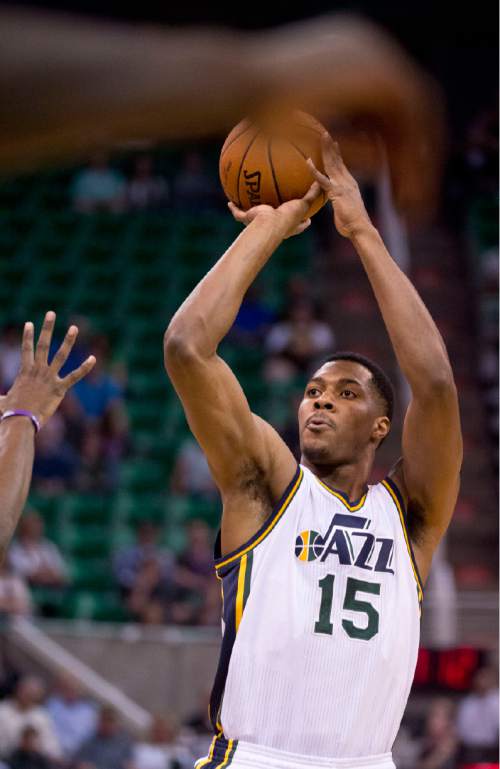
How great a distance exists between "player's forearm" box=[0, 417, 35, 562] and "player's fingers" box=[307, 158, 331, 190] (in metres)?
1.46

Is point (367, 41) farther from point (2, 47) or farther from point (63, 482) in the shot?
point (63, 482)

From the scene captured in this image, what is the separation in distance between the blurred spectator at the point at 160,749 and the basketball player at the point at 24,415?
6.20 meters

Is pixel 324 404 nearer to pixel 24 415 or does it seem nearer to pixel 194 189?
pixel 24 415

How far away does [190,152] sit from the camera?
17984mm

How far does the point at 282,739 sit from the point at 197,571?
7.62 meters

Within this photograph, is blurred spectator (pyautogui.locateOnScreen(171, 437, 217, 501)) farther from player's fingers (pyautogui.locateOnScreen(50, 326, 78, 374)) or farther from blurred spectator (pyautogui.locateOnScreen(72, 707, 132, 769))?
player's fingers (pyautogui.locateOnScreen(50, 326, 78, 374))

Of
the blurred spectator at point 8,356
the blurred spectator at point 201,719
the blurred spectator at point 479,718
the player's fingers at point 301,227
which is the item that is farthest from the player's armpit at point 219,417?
the blurred spectator at point 8,356

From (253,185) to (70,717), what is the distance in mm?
6750

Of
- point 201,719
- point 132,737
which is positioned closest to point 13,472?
point 201,719

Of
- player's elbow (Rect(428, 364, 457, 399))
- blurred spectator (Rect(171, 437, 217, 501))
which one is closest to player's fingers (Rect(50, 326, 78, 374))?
player's elbow (Rect(428, 364, 457, 399))

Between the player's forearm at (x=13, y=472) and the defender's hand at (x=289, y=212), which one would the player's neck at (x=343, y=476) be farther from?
the player's forearm at (x=13, y=472)

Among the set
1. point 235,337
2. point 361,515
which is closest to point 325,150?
point 361,515

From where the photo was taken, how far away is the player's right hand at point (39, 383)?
3344 mm

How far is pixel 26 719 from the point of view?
944cm
